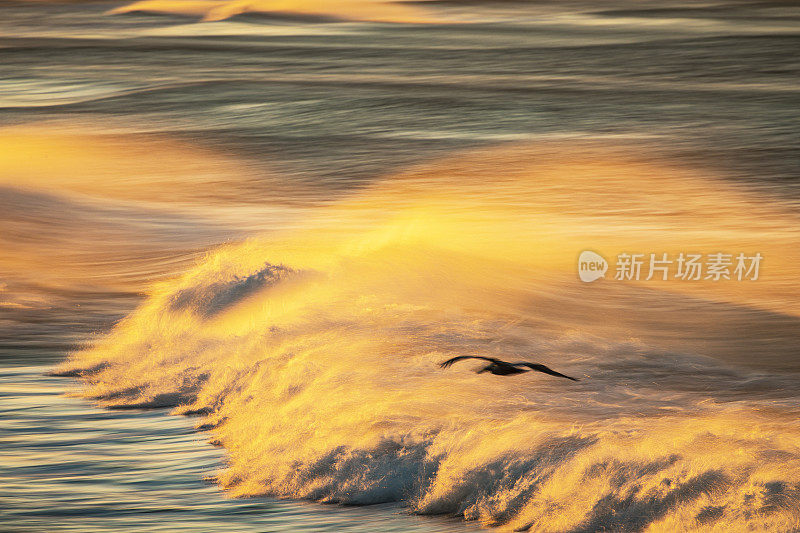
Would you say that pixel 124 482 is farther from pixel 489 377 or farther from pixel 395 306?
pixel 395 306

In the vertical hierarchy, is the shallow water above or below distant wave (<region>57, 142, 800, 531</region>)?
below

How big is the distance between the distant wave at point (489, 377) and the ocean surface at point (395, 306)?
3 centimetres

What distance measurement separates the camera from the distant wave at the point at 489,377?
6613 mm

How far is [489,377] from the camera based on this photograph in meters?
9.22

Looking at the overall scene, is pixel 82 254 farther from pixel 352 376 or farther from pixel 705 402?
pixel 705 402

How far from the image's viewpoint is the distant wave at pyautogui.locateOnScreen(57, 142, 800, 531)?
21.7 ft

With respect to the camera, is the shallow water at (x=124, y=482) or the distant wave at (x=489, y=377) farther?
the shallow water at (x=124, y=482)

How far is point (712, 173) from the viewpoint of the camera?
2202 cm

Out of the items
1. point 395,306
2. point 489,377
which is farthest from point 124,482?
point 395,306

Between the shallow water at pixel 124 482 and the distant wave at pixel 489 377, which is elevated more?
the distant wave at pixel 489 377

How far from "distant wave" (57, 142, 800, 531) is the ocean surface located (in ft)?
0.09

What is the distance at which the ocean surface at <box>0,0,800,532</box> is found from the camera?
6934 mm

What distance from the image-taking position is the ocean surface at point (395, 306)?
6934mm

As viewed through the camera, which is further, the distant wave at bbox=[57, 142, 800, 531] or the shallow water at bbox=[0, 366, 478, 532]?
the shallow water at bbox=[0, 366, 478, 532]
